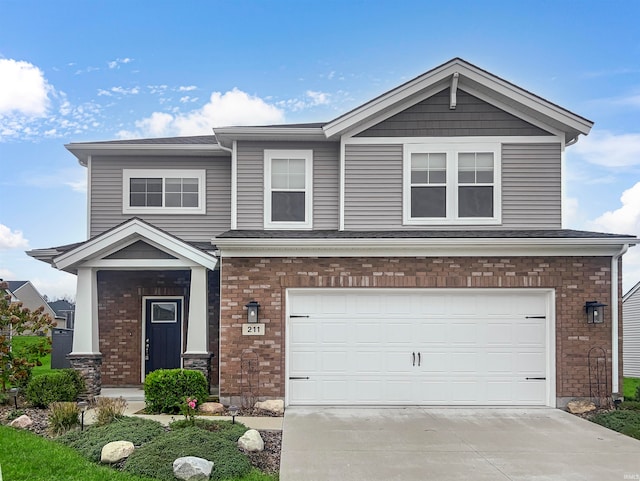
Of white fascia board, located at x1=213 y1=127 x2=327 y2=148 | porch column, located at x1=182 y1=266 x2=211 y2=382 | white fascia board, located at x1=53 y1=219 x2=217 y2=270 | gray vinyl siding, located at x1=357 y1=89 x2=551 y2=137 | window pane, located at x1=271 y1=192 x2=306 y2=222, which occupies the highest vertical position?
gray vinyl siding, located at x1=357 y1=89 x2=551 y2=137

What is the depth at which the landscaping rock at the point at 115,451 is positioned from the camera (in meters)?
7.30

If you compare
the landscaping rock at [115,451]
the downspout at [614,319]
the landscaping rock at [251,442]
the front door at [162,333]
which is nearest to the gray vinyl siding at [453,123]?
the downspout at [614,319]

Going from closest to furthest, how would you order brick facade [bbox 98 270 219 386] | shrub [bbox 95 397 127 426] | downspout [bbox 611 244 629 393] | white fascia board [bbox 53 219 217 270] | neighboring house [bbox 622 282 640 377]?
shrub [bbox 95 397 127 426], downspout [bbox 611 244 629 393], white fascia board [bbox 53 219 217 270], brick facade [bbox 98 270 219 386], neighboring house [bbox 622 282 640 377]

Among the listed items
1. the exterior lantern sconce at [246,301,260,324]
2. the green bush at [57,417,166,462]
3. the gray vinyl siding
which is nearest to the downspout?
the gray vinyl siding

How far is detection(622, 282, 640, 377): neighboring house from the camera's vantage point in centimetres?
2633

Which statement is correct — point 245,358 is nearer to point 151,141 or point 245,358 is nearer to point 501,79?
point 151,141

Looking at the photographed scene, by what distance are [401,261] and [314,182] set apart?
9.36 feet

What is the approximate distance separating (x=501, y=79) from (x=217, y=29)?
8057 millimetres

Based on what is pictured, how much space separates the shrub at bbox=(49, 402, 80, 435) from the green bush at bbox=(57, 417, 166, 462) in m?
0.29

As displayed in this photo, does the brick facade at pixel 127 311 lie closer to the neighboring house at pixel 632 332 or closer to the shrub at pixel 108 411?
the shrub at pixel 108 411

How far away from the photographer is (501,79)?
12.3m

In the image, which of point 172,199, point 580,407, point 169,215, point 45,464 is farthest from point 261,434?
point 172,199

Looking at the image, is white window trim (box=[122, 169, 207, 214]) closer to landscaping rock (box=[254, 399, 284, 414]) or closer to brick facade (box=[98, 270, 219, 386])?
brick facade (box=[98, 270, 219, 386])

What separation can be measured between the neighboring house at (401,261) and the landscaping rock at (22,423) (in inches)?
102
